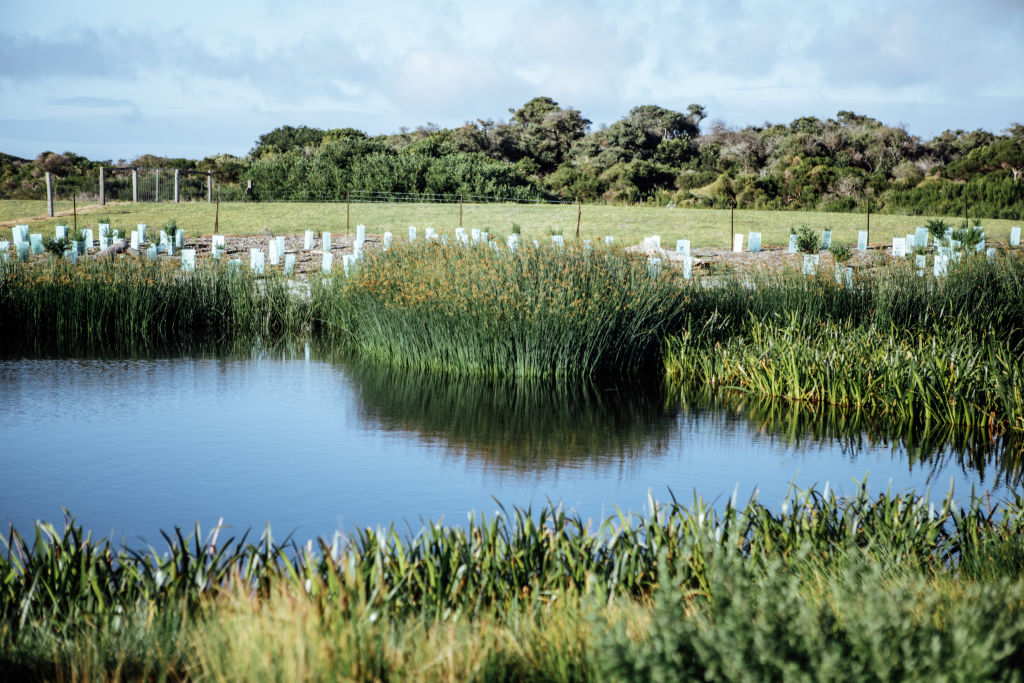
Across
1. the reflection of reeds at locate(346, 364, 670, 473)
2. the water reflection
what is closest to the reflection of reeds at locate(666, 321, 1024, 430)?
the water reflection

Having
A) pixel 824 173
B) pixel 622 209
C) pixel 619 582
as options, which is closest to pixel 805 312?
pixel 619 582

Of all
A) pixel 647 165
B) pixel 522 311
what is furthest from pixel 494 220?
pixel 522 311

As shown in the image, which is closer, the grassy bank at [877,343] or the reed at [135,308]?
the grassy bank at [877,343]

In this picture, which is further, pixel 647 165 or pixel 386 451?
pixel 647 165

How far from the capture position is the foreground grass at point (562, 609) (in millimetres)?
2434

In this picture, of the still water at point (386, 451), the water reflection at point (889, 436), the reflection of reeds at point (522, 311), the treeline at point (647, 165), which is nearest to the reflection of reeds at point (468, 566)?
the still water at point (386, 451)

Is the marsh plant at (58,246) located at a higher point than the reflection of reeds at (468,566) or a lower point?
higher

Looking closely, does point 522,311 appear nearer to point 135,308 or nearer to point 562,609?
point 135,308

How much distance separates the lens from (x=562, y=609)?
323cm

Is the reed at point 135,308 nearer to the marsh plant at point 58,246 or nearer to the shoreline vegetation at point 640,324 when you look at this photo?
the shoreline vegetation at point 640,324

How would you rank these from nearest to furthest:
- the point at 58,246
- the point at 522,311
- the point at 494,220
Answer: the point at 522,311 → the point at 58,246 → the point at 494,220

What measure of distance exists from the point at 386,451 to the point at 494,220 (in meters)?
20.1

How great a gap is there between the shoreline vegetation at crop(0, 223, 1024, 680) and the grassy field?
12.6 m

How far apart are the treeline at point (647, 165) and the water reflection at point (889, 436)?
69.6ft
